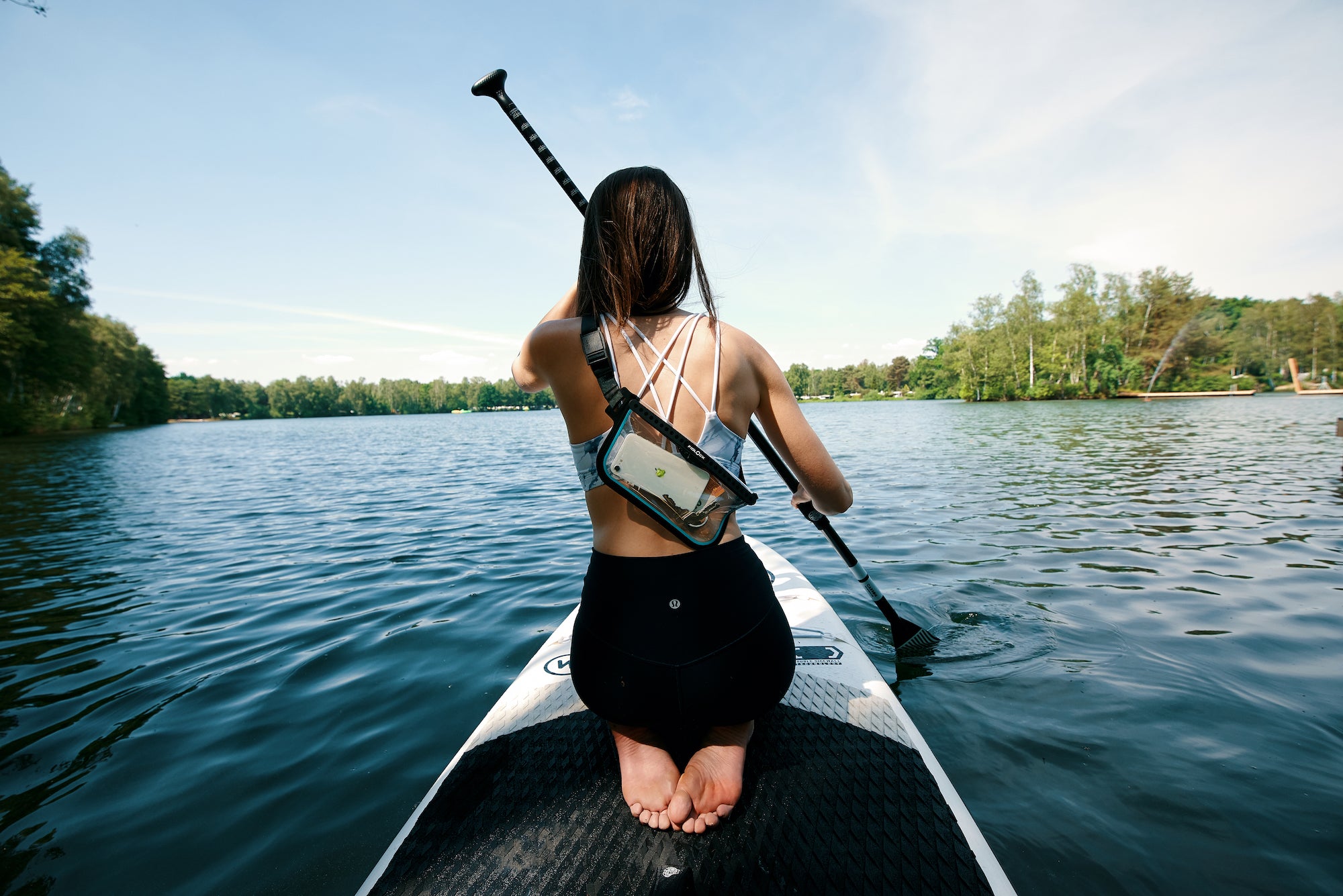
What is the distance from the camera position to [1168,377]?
5566 centimetres

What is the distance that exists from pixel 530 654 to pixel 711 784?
279 centimetres

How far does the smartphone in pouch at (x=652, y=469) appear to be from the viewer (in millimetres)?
1466

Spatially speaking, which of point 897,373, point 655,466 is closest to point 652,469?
point 655,466

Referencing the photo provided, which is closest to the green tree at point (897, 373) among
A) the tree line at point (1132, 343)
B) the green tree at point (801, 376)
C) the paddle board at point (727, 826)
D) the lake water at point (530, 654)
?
the green tree at point (801, 376)

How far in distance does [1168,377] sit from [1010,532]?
216 feet

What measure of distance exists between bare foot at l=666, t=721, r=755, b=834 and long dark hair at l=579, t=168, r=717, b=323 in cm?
118

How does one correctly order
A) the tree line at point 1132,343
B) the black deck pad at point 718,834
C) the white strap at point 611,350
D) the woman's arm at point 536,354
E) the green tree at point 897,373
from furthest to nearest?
1. the green tree at point 897,373
2. the tree line at point 1132,343
3. the woman's arm at point 536,354
4. the white strap at point 611,350
5. the black deck pad at point 718,834

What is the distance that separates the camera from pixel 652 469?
147 centimetres

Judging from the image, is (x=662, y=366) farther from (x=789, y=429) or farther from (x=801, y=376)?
(x=801, y=376)

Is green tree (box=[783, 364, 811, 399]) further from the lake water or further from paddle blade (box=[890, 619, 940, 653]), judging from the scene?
paddle blade (box=[890, 619, 940, 653])

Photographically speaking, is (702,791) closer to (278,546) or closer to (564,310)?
(564,310)

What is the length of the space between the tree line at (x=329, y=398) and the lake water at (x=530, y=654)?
95.6 meters

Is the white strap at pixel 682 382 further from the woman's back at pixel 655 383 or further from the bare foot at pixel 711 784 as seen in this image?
the bare foot at pixel 711 784

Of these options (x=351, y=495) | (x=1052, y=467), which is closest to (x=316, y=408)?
(x=351, y=495)
